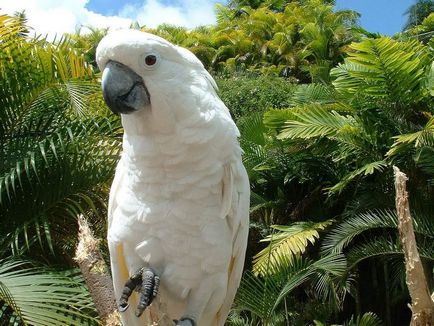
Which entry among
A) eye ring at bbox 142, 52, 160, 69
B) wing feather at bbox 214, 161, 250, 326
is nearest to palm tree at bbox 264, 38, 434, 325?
wing feather at bbox 214, 161, 250, 326

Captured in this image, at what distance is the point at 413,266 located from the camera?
2266 millimetres

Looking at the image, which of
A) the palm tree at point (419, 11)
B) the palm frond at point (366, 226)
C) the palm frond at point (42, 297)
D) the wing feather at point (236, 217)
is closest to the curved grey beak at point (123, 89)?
the wing feather at point (236, 217)

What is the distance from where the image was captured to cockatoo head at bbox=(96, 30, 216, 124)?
172 cm

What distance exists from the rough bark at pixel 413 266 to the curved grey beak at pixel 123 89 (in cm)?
119

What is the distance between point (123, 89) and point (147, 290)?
0.67 metres

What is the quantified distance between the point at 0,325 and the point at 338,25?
426 inches

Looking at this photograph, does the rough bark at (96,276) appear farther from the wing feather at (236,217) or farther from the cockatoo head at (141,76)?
the cockatoo head at (141,76)

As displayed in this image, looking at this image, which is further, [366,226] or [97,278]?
[366,226]

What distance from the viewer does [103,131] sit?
12.4 feet

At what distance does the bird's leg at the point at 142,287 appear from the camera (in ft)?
5.87

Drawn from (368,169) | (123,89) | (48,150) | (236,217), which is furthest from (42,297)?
(368,169)

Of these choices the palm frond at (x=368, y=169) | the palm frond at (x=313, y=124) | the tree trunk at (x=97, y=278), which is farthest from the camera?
the palm frond at (x=313, y=124)

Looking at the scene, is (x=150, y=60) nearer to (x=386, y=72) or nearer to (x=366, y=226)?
(x=366, y=226)

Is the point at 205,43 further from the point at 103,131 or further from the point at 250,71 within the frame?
the point at 103,131
